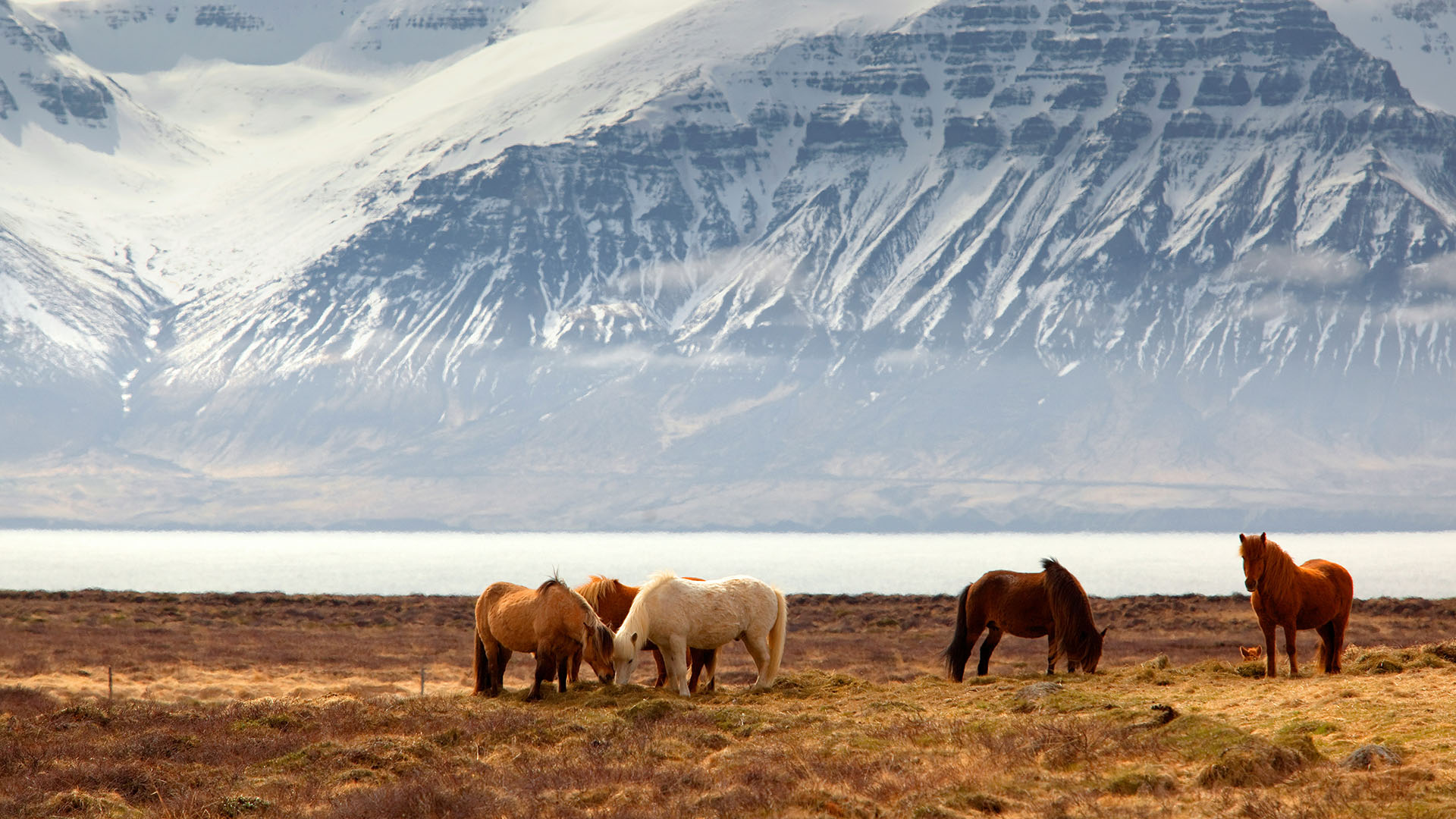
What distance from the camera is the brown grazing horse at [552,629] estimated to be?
23250 millimetres

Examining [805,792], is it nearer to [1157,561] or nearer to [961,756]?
[961,756]

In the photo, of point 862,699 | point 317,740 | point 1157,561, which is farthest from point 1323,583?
point 1157,561

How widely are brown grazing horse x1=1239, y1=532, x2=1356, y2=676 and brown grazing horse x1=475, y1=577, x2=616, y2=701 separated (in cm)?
959

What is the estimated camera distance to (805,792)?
1532cm

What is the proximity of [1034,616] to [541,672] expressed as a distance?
26.1ft

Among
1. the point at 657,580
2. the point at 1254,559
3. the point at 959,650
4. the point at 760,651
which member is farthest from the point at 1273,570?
the point at 657,580

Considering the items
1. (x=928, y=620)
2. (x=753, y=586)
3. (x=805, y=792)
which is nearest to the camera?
(x=805, y=792)

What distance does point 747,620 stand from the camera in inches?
950

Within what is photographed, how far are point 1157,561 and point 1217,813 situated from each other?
186m

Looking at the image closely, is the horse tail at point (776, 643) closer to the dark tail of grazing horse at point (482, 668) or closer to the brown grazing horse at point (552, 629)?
the brown grazing horse at point (552, 629)

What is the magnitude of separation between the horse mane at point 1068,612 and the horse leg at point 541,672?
311 inches

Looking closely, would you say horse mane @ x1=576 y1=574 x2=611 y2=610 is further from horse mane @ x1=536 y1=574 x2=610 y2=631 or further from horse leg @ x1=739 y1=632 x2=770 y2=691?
horse leg @ x1=739 y1=632 x2=770 y2=691

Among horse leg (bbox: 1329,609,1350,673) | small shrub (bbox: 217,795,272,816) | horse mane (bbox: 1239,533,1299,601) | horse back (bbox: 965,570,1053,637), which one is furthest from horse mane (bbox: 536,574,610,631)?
horse leg (bbox: 1329,609,1350,673)

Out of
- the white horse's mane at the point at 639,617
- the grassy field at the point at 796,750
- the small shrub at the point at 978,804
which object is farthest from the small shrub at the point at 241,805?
the white horse's mane at the point at 639,617
